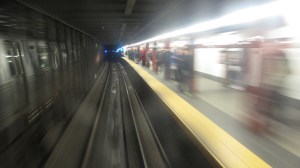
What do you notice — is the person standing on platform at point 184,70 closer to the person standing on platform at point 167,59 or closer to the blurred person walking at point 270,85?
the person standing on platform at point 167,59

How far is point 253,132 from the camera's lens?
4.62 meters

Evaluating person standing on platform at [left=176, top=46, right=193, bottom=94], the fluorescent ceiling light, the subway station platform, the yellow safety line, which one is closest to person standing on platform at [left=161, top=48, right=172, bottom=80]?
person standing on platform at [left=176, top=46, right=193, bottom=94]

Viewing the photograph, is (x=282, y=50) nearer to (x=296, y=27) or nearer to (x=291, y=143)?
(x=296, y=27)

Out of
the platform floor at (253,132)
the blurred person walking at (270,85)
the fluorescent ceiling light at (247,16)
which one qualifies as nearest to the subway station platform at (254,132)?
the platform floor at (253,132)

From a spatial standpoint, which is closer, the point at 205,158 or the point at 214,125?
the point at 205,158

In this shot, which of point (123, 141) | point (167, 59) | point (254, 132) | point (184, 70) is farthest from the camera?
point (167, 59)

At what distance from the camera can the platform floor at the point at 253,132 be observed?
3.70 metres

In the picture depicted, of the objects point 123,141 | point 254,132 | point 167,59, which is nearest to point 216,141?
point 254,132

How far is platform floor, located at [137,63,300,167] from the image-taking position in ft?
12.1

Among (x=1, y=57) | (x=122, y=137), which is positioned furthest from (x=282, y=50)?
(x=122, y=137)

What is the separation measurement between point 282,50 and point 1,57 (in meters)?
4.18

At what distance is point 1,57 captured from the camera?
151 inches

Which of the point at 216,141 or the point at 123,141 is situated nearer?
the point at 216,141

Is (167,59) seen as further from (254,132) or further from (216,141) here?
(216,141)
